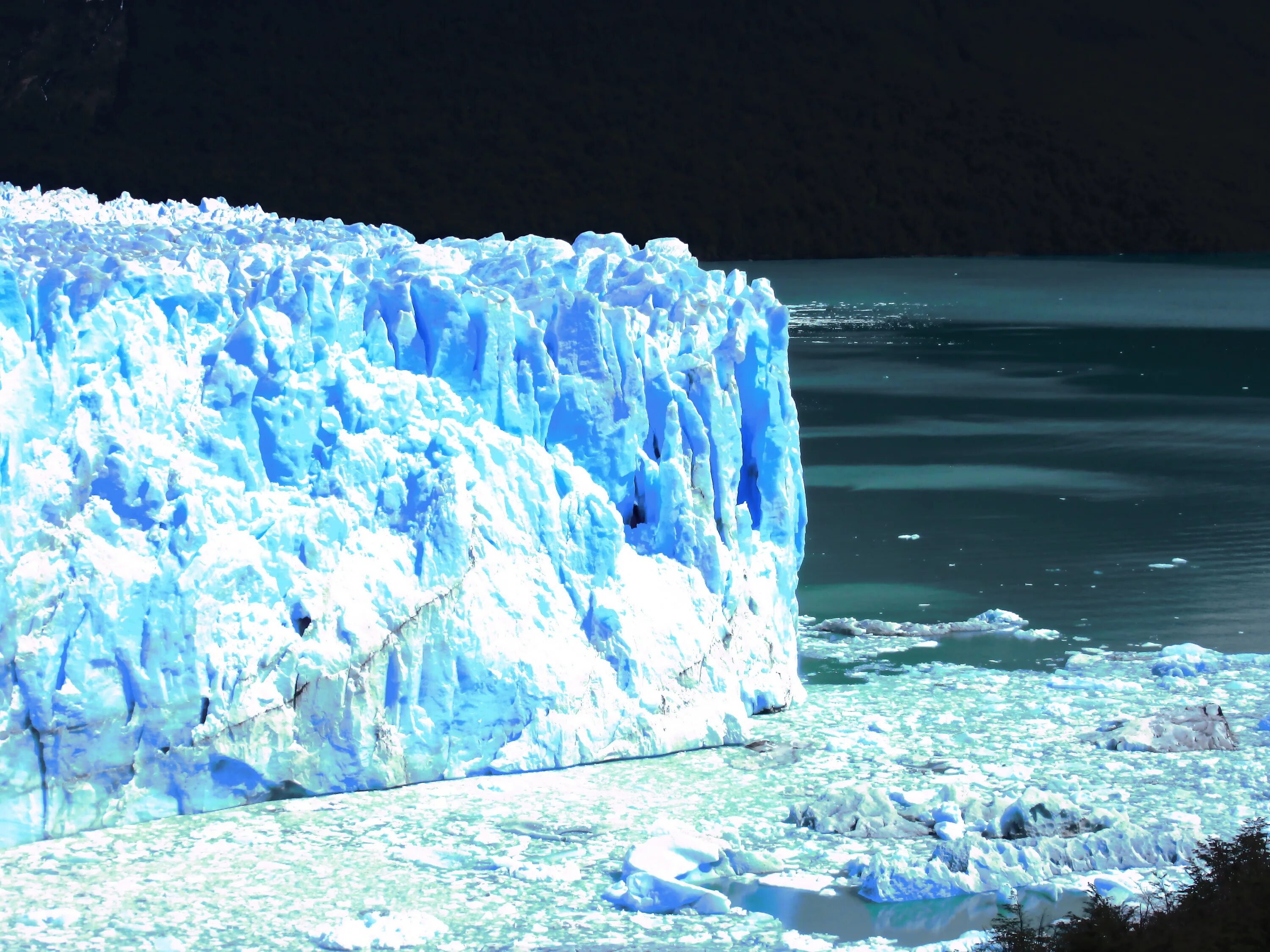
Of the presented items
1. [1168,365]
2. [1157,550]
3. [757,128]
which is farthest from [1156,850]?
[757,128]

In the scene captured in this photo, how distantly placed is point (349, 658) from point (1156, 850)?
279 cm

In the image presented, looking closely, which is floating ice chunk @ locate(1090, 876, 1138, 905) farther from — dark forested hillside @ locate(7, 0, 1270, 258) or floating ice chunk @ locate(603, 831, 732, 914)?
dark forested hillside @ locate(7, 0, 1270, 258)

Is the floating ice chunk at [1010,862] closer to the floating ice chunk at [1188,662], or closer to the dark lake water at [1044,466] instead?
the floating ice chunk at [1188,662]

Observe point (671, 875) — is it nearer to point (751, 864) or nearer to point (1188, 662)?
point (751, 864)

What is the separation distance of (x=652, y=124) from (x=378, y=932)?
148ft

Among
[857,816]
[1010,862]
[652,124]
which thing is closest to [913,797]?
[857,816]

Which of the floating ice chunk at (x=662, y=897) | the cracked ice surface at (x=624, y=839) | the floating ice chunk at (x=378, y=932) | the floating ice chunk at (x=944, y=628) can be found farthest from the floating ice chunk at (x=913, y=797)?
the floating ice chunk at (x=944, y=628)

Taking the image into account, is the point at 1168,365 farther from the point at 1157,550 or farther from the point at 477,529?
the point at 477,529

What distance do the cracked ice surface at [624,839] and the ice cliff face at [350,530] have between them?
216 mm

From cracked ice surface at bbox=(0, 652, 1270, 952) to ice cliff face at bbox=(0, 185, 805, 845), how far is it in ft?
0.71

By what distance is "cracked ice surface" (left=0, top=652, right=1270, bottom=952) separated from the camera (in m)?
5.20

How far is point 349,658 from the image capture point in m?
6.30

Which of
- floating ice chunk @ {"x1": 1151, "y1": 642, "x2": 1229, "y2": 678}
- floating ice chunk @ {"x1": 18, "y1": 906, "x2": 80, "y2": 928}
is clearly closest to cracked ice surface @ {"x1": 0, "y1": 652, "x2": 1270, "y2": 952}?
floating ice chunk @ {"x1": 18, "y1": 906, "x2": 80, "y2": 928}

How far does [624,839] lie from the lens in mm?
5836
